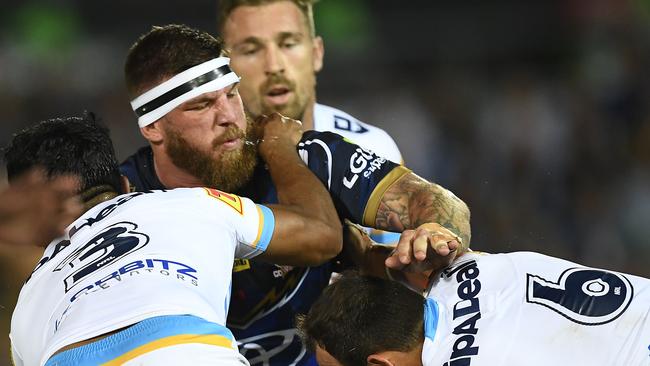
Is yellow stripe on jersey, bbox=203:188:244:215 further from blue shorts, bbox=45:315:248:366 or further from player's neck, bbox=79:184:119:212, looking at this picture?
blue shorts, bbox=45:315:248:366

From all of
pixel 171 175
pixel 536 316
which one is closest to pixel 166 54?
pixel 171 175

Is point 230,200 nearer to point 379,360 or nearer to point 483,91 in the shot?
point 379,360

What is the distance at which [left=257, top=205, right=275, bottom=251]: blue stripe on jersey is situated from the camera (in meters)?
3.40

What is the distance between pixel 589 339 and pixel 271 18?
283cm

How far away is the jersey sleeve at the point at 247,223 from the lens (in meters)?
3.33

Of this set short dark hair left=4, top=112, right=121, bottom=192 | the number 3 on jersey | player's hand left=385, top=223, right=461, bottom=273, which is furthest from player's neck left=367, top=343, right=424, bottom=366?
short dark hair left=4, top=112, right=121, bottom=192

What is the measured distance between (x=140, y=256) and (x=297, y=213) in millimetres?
701

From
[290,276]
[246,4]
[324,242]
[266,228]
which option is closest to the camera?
[266,228]

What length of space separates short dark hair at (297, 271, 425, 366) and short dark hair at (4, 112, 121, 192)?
871 mm

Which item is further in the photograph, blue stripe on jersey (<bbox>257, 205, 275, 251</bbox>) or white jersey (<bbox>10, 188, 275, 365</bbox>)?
blue stripe on jersey (<bbox>257, 205, 275, 251</bbox>)

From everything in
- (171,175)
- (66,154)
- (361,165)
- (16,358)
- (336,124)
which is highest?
(66,154)

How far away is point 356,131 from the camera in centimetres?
554

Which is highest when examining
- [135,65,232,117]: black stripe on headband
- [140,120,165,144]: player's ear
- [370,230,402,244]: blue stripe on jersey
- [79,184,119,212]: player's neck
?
[135,65,232,117]: black stripe on headband

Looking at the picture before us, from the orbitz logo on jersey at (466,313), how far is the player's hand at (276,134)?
A: 0.86 m
